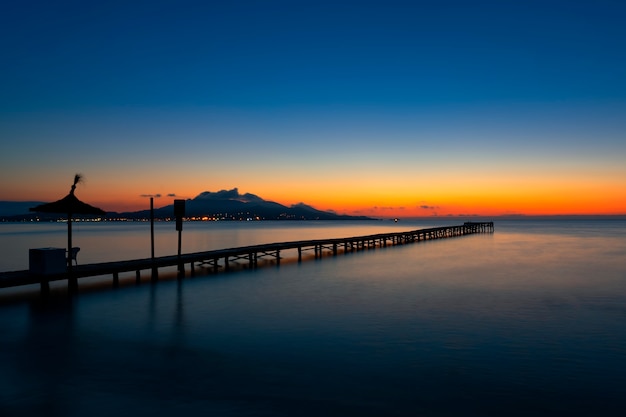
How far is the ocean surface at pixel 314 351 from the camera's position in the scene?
770cm

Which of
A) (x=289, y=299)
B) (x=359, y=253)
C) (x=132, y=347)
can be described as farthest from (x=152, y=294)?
(x=359, y=253)

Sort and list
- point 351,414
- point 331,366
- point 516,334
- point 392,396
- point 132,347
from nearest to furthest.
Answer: point 351,414 < point 392,396 < point 331,366 < point 132,347 < point 516,334

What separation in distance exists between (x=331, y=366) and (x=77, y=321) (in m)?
7.95

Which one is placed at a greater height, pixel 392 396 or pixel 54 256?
pixel 54 256

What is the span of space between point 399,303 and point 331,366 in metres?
8.76

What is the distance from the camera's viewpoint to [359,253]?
4103cm

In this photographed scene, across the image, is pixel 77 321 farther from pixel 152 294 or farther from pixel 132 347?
pixel 152 294

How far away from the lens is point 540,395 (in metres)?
8.10

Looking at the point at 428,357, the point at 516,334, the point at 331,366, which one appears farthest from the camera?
the point at 516,334

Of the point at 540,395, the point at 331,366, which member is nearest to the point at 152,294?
the point at 331,366

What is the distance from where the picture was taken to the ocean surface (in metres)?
7.70

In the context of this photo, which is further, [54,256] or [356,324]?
[54,256]

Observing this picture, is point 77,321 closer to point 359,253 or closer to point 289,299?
point 289,299

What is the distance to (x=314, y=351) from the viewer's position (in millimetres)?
11047
